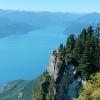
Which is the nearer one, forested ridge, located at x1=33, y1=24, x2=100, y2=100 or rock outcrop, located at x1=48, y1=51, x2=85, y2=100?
forested ridge, located at x1=33, y1=24, x2=100, y2=100

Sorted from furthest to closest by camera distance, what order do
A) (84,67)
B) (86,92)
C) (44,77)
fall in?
(44,77), (84,67), (86,92)

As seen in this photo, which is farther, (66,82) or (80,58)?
(66,82)

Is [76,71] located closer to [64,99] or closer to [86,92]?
[64,99]

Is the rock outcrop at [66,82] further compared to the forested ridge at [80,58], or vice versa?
the rock outcrop at [66,82]

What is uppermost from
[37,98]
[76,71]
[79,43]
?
[79,43]

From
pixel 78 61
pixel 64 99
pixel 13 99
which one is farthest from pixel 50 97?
pixel 13 99

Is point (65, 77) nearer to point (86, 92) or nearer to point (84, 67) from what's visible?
point (84, 67)

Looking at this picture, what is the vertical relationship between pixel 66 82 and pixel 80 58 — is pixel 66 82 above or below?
below

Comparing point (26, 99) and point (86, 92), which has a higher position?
point (86, 92)

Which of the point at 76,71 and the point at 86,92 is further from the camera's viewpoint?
the point at 76,71

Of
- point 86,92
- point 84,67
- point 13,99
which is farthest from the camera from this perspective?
point 13,99
